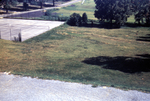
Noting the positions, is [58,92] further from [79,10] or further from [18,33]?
[79,10]

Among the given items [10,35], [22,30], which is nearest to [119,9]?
[22,30]

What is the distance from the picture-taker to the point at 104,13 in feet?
163

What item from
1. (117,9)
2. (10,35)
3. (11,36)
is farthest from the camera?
(117,9)

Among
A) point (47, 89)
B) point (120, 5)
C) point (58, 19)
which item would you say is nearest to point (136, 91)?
point (47, 89)

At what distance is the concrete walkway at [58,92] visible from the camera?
8.09 m

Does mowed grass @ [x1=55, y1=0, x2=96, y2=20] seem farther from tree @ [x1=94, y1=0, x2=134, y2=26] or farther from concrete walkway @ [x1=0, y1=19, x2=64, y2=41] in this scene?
concrete walkway @ [x1=0, y1=19, x2=64, y2=41]

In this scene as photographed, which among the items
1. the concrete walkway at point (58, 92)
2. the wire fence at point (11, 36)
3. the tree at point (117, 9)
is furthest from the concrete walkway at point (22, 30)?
the concrete walkway at point (58, 92)

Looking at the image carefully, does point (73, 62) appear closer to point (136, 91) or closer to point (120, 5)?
point (136, 91)

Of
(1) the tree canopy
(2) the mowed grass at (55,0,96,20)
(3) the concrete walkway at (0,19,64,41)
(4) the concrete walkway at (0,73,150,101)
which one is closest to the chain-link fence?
(3) the concrete walkway at (0,19,64,41)

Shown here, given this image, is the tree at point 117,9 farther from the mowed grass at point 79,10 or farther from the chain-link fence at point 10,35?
the chain-link fence at point 10,35

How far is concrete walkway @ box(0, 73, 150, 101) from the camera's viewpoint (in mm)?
8094

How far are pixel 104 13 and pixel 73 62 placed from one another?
36742mm

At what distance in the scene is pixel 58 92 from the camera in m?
8.73

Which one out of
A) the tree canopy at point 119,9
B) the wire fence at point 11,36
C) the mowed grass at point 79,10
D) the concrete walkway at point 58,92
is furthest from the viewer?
the mowed grass at point 79,10
